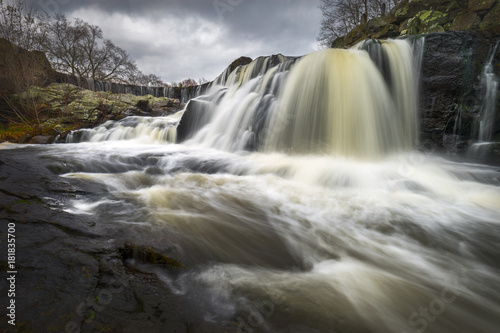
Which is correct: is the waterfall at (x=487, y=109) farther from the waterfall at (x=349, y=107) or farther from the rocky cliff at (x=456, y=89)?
the waterfall at (x=349, y=107)

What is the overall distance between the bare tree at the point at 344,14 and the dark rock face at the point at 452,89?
1779cm

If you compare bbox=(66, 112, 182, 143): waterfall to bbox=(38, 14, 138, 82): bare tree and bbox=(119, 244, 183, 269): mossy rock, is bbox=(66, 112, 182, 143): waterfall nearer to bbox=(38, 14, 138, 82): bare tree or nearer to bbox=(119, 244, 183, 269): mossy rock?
bbox=(119, 244, 183, 269): mossy rock

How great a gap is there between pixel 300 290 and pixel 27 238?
1.93m

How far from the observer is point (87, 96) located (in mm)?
16266

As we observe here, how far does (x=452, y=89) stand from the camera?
604cm

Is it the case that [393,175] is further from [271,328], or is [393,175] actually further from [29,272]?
[29,272]

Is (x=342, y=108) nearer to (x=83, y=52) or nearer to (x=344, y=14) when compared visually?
(x=344, y=14)

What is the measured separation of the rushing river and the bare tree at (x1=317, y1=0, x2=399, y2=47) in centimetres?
1943

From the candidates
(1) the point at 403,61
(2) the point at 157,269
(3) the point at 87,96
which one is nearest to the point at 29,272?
(2) the point at 157,269

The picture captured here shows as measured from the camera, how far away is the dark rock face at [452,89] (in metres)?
6.00

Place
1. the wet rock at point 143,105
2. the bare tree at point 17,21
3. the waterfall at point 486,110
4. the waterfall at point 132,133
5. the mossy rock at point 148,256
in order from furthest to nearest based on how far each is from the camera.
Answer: the wet rock at point 143,105
the bare tree at point 17,21
the waterfall at point 132,133
the waterfall at point 486,110
the mossy rock at point 148,256

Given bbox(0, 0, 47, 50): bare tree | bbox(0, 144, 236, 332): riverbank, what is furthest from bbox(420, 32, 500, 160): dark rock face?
bbox(0, 0, 47, 50): bare tree

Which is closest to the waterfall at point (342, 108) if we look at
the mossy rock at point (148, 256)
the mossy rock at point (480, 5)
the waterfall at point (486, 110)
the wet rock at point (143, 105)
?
the waterfall at point (486, 110)

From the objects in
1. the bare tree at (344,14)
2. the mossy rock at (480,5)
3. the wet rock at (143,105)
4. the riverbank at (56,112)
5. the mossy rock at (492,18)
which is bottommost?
the riverbank at (56,112)
